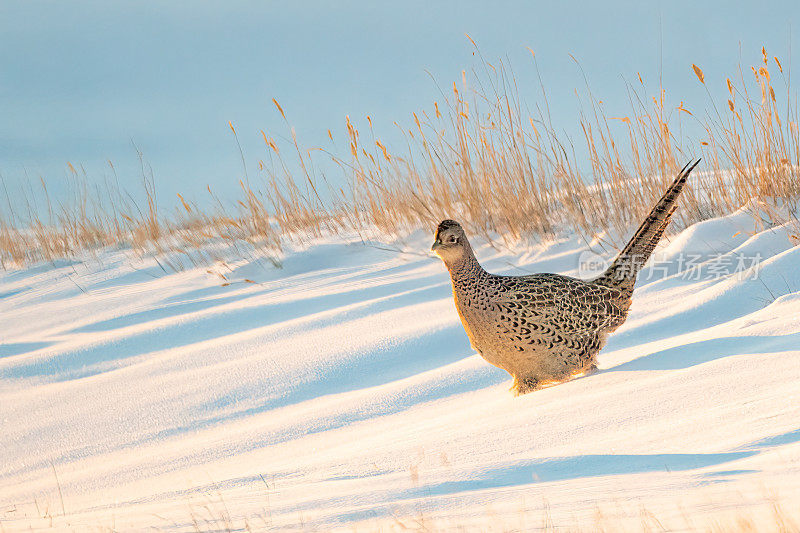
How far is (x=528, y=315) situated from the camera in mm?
2518

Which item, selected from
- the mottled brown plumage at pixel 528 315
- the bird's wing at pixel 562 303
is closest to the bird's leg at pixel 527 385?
the mottled brown plumage at pixel 528 315

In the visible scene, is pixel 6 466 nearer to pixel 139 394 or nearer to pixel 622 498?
pixel 139 394

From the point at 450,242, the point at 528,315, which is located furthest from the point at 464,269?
the point at 528,315

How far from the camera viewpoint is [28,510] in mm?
2275

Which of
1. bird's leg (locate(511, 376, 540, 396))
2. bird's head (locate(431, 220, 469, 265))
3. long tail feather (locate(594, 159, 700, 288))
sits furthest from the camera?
long tail feather (locate(594, 159, 700, 288))

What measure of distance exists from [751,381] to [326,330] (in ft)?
8.35

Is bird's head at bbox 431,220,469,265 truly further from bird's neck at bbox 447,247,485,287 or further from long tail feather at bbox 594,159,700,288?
long tail feather at bbox 594,159,700,288

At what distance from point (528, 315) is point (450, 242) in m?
0.38

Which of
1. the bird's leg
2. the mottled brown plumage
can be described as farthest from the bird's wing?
the bird's leg

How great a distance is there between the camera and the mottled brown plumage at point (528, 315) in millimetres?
2512

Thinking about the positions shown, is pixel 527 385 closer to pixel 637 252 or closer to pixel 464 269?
pixel 464 269

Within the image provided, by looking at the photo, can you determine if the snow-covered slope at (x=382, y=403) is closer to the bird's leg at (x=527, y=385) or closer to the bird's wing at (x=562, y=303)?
the bird's leg at (x=527, y=385)

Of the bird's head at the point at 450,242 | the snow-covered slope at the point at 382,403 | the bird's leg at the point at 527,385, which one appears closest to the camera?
the snow-covered slope at the point at 382,403

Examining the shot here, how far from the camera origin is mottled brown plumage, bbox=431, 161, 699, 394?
8.24 ft
